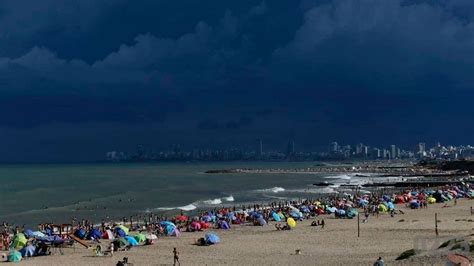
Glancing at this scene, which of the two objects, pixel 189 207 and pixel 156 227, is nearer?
pixel 156 227

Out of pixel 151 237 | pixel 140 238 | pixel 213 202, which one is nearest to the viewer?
pixel 140 238

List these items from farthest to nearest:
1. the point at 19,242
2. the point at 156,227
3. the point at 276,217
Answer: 1. the point at 276,217
2. the point at 156,227
3. the point at 19,242

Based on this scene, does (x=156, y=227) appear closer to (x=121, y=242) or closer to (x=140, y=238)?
(x=140, y=238)

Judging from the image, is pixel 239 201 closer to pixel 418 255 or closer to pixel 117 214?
pixel 117 214

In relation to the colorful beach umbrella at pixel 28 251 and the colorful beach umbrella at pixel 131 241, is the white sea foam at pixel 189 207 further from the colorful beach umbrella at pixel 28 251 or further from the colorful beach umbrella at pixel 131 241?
the colorful beach umbrella at pixel 28 251

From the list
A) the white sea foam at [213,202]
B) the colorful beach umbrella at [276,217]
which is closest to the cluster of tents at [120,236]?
the colorful beach umbrella at [276,217]

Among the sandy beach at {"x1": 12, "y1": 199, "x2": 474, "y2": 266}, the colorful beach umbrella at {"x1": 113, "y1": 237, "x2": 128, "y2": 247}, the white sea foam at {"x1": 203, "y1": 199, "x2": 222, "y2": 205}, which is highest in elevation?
the colorful beach umbrella at {"x1": 113, "y1": 237, "x2": 128, "y2": 247}

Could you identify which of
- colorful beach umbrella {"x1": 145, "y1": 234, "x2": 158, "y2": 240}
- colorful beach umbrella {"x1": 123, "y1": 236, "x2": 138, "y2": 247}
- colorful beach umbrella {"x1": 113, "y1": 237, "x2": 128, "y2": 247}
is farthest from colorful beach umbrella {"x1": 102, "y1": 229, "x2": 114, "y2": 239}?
colorful beach umbrella {"x1": 113, "y1": 237, "x2": 128, "y2": 247}

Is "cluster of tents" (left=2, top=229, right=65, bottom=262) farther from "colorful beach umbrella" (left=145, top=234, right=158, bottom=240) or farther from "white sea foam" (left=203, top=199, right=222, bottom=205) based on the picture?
"white sea foam" (left=203, top=199, right=222, bottom=205)

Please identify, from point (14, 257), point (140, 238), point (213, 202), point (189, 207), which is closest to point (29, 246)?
point (14, 257)

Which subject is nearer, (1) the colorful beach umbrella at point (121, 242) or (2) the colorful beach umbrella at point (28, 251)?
(2) the colorful beach umbrella at point (28, 251)
